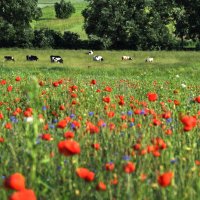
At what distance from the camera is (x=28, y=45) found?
212 ft

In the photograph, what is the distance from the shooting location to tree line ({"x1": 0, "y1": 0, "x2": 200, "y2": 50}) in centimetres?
6419

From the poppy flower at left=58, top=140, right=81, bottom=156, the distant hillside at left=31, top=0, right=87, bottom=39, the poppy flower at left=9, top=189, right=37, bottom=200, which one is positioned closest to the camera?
the poppy flower at left=9, top=189, right=37, bottom=200

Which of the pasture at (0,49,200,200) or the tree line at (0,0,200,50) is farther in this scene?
the tree line at (0,0,200,50)

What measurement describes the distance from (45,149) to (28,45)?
60.9 meters

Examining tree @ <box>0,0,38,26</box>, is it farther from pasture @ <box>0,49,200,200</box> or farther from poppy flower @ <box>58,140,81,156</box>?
poppy flower @ <box>58,140,81,156</box>

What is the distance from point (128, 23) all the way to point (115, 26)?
73.1 inches

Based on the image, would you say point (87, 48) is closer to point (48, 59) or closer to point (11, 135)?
point (48, 59)

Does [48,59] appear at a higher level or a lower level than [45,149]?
lower

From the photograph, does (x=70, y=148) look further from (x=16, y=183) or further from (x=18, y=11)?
(x=18, y=11)

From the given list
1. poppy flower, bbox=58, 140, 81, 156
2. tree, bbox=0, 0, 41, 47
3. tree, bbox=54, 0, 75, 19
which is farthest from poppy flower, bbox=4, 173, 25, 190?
tree, bbox=54, 0, 75, 19

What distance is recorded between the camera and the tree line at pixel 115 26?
6419 cm

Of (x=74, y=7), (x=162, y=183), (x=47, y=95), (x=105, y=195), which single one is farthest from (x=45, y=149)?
(x=74, y=7)

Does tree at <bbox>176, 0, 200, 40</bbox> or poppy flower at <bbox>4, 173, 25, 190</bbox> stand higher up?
poppy flower at <bbox>4, 173, 25, 190</bbox>

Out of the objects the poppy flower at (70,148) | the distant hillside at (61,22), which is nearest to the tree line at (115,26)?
the distant hillside at (61,22)
